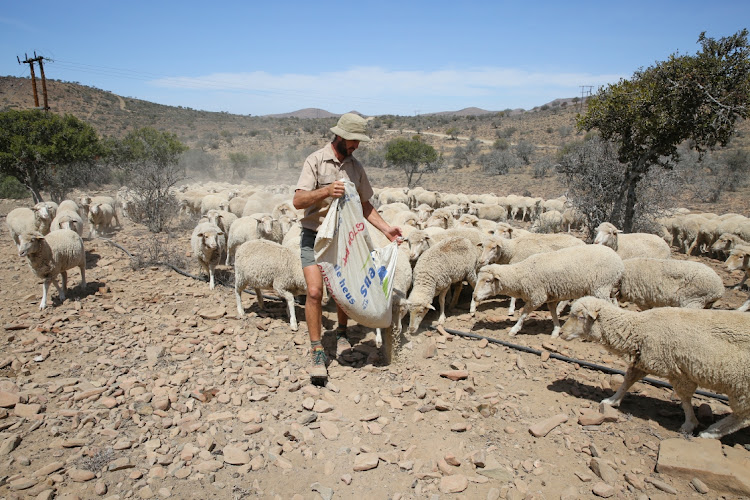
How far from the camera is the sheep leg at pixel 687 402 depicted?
145 inches

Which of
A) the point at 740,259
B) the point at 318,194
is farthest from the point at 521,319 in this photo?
the point at 740,259

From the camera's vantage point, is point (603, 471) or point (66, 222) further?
point (66, 222)

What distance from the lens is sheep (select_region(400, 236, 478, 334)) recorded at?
235 inches

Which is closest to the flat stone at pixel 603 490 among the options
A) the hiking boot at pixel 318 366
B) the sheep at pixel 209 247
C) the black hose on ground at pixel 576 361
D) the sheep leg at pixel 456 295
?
the black hose on ground at pixel 576 361

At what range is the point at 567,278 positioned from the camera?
5922mm

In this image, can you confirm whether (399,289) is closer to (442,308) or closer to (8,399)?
(442,308)

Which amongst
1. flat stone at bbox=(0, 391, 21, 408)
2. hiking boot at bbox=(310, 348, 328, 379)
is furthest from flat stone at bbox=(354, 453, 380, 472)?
flat stone at bbox=(0, 391, 21, 408)

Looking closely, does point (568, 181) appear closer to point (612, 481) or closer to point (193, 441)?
point (612, 481)

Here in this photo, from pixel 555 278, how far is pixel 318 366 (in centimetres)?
377

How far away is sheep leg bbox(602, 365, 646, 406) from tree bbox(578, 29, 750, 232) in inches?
287

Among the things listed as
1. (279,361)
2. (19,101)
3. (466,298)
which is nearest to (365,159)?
(466,298)

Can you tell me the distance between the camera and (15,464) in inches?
122

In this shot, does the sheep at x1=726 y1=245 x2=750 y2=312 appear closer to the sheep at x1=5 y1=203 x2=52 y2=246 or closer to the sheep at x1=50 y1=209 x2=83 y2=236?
the sheep at x1=50 y1=209 x2=83 y2=236

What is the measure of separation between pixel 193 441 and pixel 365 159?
129ft
